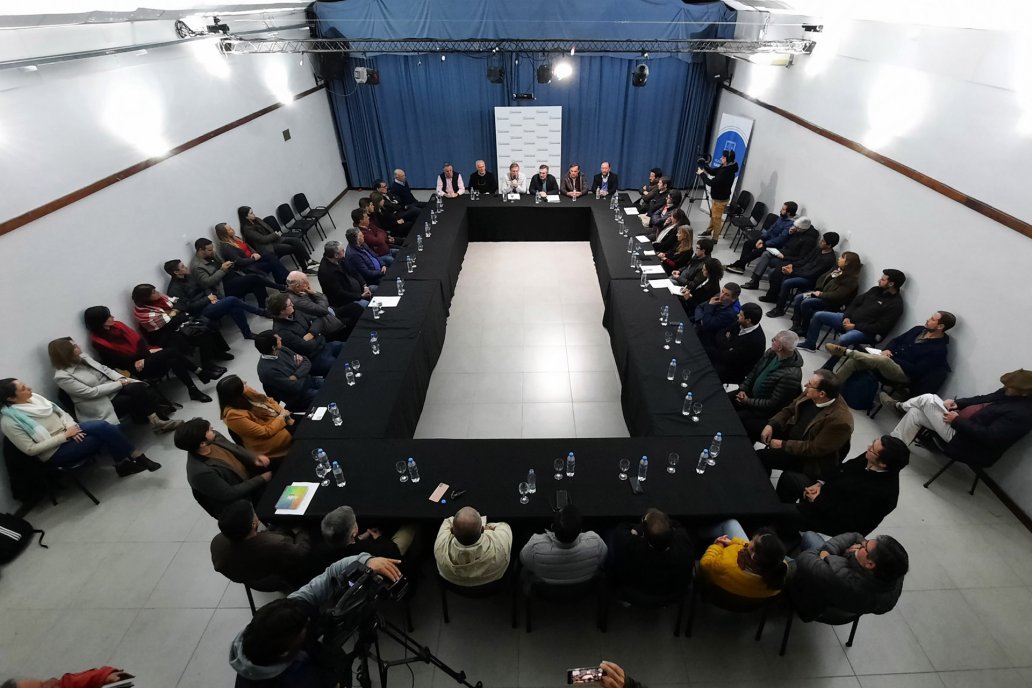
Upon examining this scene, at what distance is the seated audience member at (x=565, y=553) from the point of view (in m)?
2.48

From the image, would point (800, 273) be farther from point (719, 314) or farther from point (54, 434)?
point (54, 434)

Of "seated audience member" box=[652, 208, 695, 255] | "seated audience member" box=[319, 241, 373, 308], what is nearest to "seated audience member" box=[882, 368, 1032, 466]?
"seated audience member" box=[652, 208, 695, 255]

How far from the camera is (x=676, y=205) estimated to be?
7262 millimetres

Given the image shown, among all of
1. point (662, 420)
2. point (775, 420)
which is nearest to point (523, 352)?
point (662, 420)

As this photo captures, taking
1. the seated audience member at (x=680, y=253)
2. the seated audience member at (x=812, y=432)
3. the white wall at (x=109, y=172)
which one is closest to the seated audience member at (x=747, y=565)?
the seated audience member at (x=812, y=432)

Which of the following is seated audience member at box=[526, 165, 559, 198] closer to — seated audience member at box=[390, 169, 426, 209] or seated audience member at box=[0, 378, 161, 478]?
seated audience member at box=[390, 169, 426, 209]

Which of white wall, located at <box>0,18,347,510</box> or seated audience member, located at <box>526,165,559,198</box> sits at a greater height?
white wall, located at <box>0,18,347,510</box>

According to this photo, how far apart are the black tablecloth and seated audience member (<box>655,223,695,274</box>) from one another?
3280 millimetres

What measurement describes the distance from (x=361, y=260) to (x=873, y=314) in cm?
561

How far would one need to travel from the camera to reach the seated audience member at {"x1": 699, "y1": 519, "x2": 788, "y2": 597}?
91.4 inches

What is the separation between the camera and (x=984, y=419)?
11.6 ft

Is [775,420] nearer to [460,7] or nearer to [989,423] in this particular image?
[989,423]

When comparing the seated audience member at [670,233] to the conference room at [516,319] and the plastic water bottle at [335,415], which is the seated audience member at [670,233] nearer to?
the conference room at [516,319]

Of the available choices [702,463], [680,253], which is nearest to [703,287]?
[680,253]
